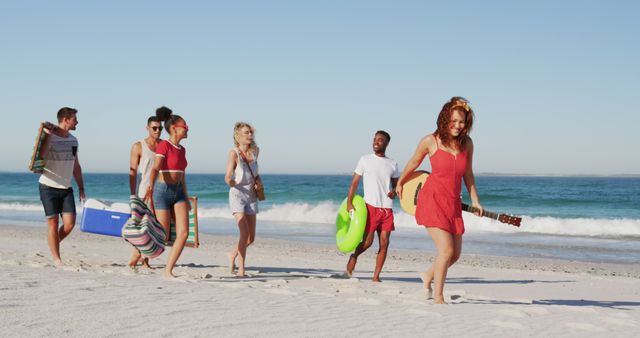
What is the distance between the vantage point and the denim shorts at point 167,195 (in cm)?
689

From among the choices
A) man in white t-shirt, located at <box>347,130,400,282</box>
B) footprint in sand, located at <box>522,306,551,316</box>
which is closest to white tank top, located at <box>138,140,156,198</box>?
man in white t-shirt, located at <box>347,130,400,282</box>

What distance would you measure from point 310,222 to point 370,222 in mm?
16745

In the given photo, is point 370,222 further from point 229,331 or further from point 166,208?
point 229,331

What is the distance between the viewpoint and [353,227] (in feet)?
25.1

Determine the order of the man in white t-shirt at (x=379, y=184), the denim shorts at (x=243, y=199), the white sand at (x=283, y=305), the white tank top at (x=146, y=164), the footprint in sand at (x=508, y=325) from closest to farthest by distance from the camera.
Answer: the white sand at (x=283, y=305), the footprint in sand at (x=508, y=325), the denim shorts at (x=243, y=199), the man in white t-shirt at (x=379, y=184), the white tank top at (x=146, y=164)

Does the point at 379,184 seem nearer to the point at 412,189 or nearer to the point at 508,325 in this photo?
the point at 412,189

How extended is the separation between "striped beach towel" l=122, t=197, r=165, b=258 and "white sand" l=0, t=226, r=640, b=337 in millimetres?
446

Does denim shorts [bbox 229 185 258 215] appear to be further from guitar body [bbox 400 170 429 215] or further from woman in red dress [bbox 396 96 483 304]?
woman in red dress [bbox 396 96 483 304]

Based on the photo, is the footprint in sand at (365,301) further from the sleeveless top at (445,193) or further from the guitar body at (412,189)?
the guitar body at (412,189)

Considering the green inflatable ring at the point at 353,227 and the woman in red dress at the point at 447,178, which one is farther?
the green inflatable ring at the point at 353,227

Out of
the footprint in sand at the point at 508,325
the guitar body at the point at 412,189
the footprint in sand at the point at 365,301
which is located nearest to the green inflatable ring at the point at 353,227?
the guitar body at the point at 412,189

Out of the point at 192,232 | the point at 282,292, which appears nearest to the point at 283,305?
the point at 282,292

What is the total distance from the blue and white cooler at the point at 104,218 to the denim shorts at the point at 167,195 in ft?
2.68

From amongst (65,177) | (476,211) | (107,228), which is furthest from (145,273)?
(476,211)
